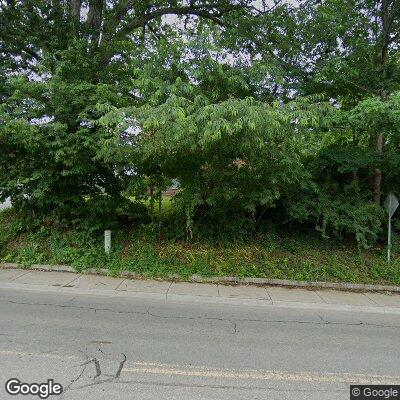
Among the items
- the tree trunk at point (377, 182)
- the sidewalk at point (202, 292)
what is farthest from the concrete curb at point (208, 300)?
the tree trunk at point (377, 182)

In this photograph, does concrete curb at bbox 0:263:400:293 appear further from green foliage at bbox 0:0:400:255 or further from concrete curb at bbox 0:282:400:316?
concrete curb at bbox 0:282:400:316

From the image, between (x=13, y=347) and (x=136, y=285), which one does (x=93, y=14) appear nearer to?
(x=136, y=285)

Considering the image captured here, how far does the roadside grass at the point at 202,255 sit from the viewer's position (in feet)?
26.7

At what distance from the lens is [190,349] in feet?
13.9

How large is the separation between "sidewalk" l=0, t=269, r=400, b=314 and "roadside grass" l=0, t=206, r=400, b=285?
0.47m

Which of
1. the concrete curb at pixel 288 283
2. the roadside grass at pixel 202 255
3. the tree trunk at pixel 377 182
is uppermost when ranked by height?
the tree trunk at pixel 377 182

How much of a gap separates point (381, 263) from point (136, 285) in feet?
19.9

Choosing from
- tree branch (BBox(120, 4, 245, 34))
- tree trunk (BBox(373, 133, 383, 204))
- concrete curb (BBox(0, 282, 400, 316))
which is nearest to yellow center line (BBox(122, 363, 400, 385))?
concrete curb (BBox(0, 282, 400, 316))

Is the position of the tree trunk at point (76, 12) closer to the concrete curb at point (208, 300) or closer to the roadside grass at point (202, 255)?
the roadside grass at point (202, 255)

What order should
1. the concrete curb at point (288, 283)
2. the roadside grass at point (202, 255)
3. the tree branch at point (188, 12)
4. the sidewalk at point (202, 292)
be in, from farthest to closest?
the tree branch at point (188, 12) → the roadside grass at point (202, 255) → the concrete curb at point (288, 283) → the sidewalk at point (202, 292)

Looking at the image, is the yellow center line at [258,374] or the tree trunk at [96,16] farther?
the tree trunk at [96,16]

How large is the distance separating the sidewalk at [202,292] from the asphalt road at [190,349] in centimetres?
47

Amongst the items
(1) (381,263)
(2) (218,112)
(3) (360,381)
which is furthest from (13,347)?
(1) (381,263)

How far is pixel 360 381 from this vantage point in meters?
3.63
